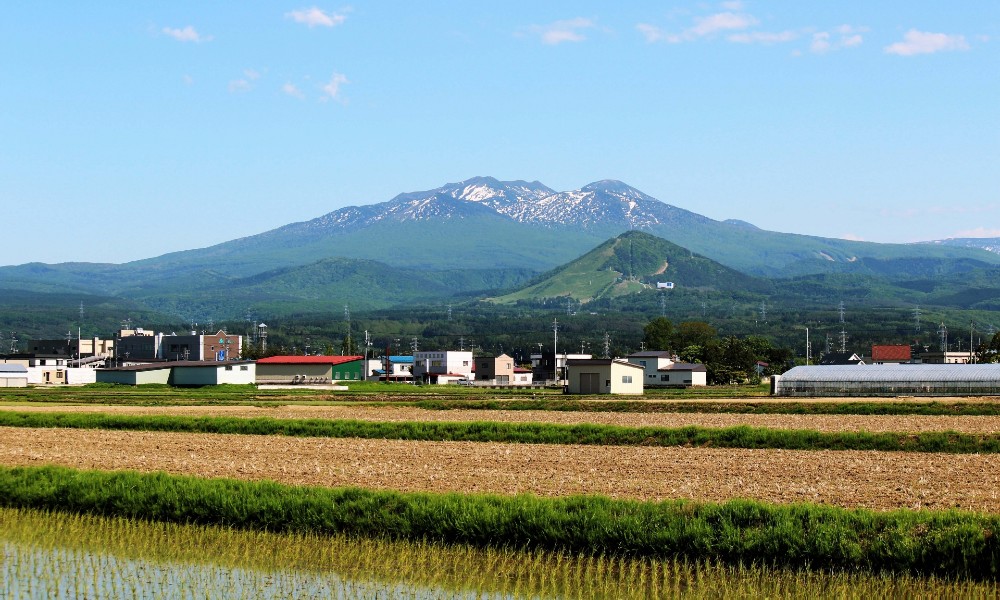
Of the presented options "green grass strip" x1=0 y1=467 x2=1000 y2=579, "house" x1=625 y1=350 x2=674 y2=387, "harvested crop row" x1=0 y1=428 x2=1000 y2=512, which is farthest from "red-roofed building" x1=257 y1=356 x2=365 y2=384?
"green grass strip" x1=0 y1=467 x2=1000 y2=579

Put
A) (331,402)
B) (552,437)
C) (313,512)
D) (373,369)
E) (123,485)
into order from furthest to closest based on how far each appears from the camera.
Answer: (373,369) < (331,402) < (552,437) < (123,485) < (313,512)

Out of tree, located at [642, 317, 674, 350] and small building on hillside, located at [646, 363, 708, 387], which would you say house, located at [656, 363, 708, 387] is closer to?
small building on hillside, located at [646, 363, 708, 387]

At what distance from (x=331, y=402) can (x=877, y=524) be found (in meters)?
45.8

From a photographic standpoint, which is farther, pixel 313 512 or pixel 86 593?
pixel 313 512

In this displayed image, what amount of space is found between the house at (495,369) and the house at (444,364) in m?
1.88

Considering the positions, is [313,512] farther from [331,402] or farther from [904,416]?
[331,402]

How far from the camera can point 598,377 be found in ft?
251

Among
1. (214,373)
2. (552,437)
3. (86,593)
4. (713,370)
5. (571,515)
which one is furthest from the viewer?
(713,370)

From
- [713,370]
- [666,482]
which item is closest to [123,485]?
[666,482]

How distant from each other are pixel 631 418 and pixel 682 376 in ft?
194

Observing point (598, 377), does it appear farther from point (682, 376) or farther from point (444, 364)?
point (444, 364)

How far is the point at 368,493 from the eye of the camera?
1898 cm

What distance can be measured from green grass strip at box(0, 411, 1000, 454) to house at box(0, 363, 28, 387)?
59102 mm

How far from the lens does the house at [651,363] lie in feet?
339
